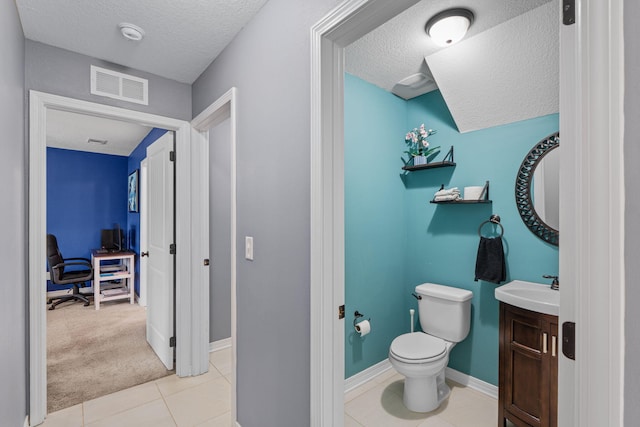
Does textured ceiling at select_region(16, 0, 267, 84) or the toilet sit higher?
textured ceiling at select_region(16, 0, 267, 84)

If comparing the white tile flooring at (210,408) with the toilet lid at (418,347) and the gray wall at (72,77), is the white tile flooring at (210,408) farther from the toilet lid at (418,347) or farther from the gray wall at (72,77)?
the gray wall at (72,77)

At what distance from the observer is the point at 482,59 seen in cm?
194

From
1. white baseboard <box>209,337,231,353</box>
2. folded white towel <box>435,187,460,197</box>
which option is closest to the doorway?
white baseboard <box>209,337,231,353</box>

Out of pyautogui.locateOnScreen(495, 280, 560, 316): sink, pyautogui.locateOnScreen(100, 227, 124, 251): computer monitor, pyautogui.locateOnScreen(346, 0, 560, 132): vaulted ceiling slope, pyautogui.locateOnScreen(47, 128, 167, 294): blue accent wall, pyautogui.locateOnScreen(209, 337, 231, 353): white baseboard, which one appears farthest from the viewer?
pyautogui.locateOnScreen(100, 227, 124, 251): computer monitor

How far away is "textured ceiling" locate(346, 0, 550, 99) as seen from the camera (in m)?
1.59

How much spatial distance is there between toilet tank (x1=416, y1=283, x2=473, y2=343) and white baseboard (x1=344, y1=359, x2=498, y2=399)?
1.25 feet

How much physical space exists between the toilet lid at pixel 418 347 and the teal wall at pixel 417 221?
1.11 feet

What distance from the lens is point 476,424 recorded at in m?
1.90

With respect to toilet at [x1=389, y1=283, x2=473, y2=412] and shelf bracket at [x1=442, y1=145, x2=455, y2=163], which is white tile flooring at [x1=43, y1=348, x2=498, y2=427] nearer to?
toilet at [x1=389, y1=283, x2=473, y2=412]

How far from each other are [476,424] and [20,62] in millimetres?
3433

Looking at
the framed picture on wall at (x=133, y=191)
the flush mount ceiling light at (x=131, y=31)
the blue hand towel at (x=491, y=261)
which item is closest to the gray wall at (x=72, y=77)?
the flush mount ceiling light at (x=131, y=31)

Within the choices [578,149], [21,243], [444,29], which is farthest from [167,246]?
[578,149]

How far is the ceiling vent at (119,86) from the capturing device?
6.96ft

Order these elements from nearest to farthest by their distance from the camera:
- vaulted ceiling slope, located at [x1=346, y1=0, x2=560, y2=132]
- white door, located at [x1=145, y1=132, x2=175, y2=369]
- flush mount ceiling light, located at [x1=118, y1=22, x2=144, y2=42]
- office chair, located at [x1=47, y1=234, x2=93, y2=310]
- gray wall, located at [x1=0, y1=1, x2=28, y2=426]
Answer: gray wall, located at [x1=0, y1=1, x2=28, y2=426]
vaulted ceiling slope, located at [x1=346, y1=0, x2=560, y2=132]
flush mount ceiling light, located at [x1=118, y1=22, x2=144, y2=42]
white door, located at [x1=145, y1=132, x2=175, y2=369]
office chair, located at [x1=47, y1=234, x2=93, y2=310]
